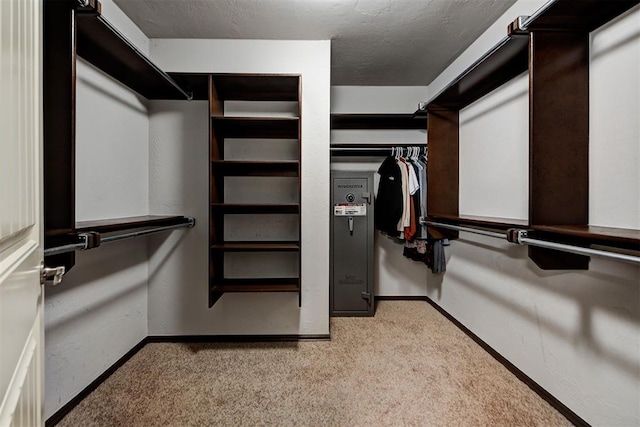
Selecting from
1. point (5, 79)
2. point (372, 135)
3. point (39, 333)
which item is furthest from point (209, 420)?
point (372, 135)

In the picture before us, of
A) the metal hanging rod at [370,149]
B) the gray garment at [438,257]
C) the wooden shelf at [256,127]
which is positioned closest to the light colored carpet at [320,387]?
the gray garment at [438,257]

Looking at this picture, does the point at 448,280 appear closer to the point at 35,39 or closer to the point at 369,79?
the point at 369,79

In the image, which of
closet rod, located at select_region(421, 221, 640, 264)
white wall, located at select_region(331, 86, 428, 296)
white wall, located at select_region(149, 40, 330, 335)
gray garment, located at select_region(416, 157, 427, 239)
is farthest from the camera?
white wall, located at select_region(331, 86, 428, 296)

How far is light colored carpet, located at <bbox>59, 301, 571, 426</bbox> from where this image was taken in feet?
5.49

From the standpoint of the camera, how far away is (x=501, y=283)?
2.24 m

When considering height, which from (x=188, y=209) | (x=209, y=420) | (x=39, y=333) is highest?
(x=188, y=209)

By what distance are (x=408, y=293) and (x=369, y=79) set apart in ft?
7.95

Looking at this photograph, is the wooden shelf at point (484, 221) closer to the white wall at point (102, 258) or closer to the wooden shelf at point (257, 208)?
the wooden shelf at point (257, 208)

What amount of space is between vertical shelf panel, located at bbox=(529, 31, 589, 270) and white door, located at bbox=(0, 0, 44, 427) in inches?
74.6

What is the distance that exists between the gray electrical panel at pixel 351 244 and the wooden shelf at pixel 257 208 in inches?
29.3

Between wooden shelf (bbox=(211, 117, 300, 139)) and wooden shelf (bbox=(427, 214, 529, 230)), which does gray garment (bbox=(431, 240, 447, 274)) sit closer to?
wooden shelf (bbox=(427, 214, 529, 230))

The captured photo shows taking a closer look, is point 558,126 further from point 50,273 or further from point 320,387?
point 50,273

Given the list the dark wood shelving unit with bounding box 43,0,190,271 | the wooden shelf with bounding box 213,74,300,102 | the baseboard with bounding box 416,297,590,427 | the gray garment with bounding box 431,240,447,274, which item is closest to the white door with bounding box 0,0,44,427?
the dark wood shelving unit with bounding box 43,0,190,271

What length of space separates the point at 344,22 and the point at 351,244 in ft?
6.38
